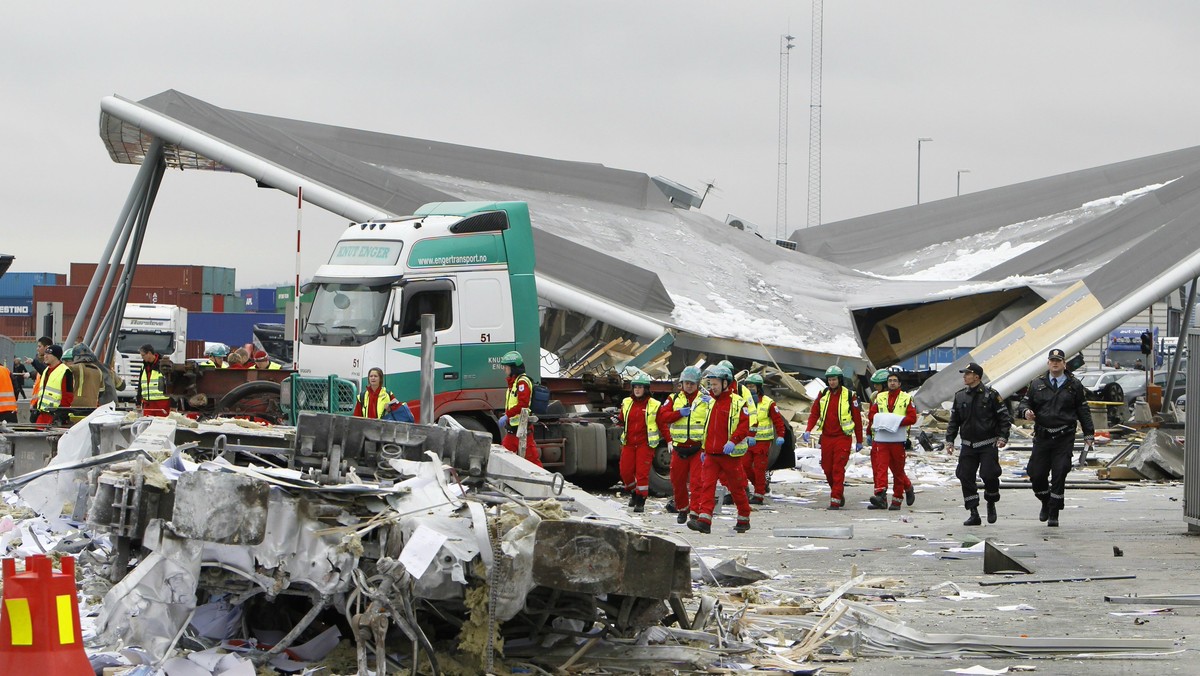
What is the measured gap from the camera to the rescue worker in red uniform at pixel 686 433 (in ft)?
44.3

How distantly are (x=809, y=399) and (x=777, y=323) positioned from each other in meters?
4.00

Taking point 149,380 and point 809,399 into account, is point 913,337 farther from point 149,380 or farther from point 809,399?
point 149,380

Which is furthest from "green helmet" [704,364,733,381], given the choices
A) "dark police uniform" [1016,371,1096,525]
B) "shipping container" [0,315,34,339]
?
"shipping container" [0,315,34,339]

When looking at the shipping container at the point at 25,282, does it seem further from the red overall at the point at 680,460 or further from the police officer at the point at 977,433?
the police officer at the point at 977,433

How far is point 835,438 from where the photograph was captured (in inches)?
631

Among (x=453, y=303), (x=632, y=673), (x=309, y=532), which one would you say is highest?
(x=453, y=303)

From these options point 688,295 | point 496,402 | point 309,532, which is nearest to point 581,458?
point 496,402

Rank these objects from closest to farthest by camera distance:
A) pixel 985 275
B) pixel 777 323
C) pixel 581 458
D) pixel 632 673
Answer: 1. pixel 632 673
2. pixel 581 458
3. pixel 777 323
4. pixel 985 275

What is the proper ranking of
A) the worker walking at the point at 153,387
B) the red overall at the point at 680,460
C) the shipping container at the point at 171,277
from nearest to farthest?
the red overall at the point at 680,460, the worker walking at the point at 153,387, the shipping container at the point at 171,277

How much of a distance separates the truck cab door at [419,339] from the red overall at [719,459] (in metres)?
3.94

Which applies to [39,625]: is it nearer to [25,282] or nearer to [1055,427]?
[1055,427]

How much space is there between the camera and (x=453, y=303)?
16.2 metres

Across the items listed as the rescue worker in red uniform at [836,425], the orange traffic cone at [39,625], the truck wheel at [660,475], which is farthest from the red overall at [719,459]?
the orange traffic cone at [39,625]

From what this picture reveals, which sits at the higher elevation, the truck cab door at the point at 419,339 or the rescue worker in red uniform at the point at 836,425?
the truck cab door at the point at 419,339
